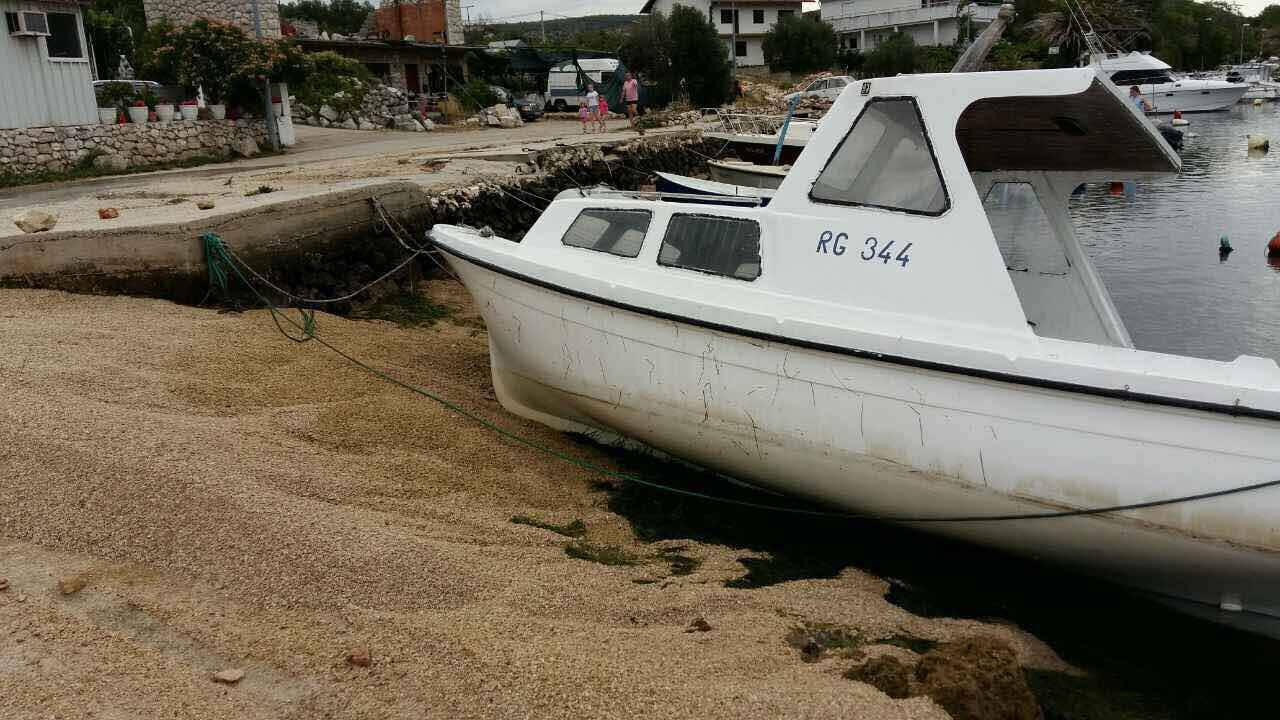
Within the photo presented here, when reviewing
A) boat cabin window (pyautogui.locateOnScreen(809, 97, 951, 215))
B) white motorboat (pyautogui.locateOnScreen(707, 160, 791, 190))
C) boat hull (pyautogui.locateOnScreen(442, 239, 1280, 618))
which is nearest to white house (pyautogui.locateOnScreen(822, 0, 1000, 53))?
white motorboat (pyautogui.locateOnScreen(707, 160, 791, 190))

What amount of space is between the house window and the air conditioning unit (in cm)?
24

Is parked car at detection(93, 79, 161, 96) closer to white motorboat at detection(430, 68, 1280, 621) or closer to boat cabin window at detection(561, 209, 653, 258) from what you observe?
white motorboat at detection(430, 68, 1280, 621)

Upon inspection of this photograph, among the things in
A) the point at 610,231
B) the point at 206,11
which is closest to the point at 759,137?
the point at 610,231

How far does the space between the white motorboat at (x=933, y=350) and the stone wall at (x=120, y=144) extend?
516 inches

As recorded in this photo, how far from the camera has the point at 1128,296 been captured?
15.9 metres

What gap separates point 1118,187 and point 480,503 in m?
25.0

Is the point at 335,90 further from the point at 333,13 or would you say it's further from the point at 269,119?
the point at 333,13

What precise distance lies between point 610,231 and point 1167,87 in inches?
2236

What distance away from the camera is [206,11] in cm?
2872

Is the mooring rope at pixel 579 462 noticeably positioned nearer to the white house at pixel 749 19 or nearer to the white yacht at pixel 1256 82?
the white house at pixel 749 19

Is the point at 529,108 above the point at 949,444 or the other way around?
above

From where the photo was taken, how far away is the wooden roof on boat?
6.25 m

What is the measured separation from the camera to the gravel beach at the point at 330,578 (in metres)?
4.29

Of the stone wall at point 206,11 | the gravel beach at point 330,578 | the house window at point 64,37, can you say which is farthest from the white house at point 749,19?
the gravel beach at point 330,578
